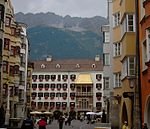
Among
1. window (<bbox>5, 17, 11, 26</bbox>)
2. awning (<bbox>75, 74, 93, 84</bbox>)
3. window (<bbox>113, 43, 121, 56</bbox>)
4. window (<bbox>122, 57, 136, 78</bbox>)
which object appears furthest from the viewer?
awning (<bbox>75, 74, 93, 84</bbox>)

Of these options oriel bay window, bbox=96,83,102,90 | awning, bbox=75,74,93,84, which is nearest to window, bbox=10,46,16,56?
awning, bbox=75,74,93,84

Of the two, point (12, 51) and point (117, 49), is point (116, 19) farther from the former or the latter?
point (12, 51)

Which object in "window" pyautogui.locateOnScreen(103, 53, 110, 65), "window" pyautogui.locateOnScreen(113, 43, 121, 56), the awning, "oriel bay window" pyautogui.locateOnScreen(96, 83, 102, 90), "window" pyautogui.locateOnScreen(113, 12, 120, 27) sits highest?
the awning

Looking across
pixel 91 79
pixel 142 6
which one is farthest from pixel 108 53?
pixel 91 79

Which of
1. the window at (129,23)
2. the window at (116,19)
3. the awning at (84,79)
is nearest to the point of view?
the window at (129,23)

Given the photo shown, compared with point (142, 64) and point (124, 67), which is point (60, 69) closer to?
point (124, 67)

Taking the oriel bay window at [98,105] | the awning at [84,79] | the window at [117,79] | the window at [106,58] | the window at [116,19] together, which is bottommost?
the oriel bay window at [98,105]

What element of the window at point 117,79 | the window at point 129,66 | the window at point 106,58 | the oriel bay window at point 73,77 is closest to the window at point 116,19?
the window at point 117,79

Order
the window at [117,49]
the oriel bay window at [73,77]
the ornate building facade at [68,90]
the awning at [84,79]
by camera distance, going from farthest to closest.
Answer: the oriel bay window at [73,77]
the ornate building facade at [68,90]
the awning at [84,79]
the window at [117,49]

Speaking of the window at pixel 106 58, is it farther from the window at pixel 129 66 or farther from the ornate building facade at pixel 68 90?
the ornate building facade at pixel 68 90

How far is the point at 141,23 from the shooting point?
2448cm

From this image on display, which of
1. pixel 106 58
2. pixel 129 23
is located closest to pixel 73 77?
pixel 106 58

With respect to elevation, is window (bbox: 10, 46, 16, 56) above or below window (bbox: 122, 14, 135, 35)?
above

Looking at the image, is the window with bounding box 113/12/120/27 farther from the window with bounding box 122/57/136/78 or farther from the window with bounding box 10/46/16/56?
the window with bounding box 10/46/16/56
